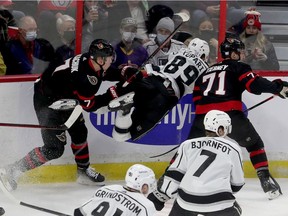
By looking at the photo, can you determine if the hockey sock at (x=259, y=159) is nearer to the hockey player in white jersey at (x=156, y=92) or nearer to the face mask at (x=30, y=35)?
the hockey player in white jersey at (x=156, y=92)

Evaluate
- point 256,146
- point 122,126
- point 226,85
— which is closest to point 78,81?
point 122,126

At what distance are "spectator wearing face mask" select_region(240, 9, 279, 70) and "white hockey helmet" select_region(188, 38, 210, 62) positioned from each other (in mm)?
520

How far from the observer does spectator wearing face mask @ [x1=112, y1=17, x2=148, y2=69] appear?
22.1 feet

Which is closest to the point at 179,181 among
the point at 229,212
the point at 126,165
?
the point at 229,212

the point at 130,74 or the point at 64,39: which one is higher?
the point at 64,39

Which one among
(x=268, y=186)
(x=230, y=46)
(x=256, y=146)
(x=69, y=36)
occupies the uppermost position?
(x=230, y=46)

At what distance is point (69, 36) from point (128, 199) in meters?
2.47

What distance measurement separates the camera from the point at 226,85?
6.15 metres

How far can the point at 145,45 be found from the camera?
6.79 meters

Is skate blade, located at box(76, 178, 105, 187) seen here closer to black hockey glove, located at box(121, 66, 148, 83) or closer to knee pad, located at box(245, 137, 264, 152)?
black hockey glove, located at box(121, 66, 148, 83)

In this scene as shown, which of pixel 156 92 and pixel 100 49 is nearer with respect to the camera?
pixel 100 49

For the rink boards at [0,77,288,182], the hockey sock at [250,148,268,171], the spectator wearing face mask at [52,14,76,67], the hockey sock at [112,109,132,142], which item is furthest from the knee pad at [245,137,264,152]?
the spectator wearing face mask at [52,14,76,67]

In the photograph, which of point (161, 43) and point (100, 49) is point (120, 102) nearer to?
point (100, 49)

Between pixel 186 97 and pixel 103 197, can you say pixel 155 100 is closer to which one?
pixel 186 97
